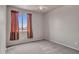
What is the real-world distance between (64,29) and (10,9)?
3558 mm

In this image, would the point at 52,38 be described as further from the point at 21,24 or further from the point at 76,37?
the point at 21,24

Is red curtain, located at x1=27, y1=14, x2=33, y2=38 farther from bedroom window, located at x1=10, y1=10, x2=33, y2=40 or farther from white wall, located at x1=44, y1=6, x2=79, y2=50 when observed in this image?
white wall, located at x1=44, y1=6, x2=79, y2=50

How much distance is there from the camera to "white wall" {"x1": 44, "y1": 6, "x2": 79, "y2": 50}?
11.1 ft

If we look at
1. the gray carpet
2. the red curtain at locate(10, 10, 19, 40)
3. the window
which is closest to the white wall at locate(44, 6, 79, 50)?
the gray carpet

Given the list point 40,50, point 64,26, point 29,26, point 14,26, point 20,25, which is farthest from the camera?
point 29,26

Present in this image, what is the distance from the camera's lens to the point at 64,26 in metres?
4.06

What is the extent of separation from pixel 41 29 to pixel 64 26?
7.86ft

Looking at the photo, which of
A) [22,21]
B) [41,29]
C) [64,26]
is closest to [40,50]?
[64,26]

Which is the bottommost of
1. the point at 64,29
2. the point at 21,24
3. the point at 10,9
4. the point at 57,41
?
the point at 57,41

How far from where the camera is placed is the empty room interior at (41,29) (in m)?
3.38

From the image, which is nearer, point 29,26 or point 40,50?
point 40,50

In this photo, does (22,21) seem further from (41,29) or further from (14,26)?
(41,29)
